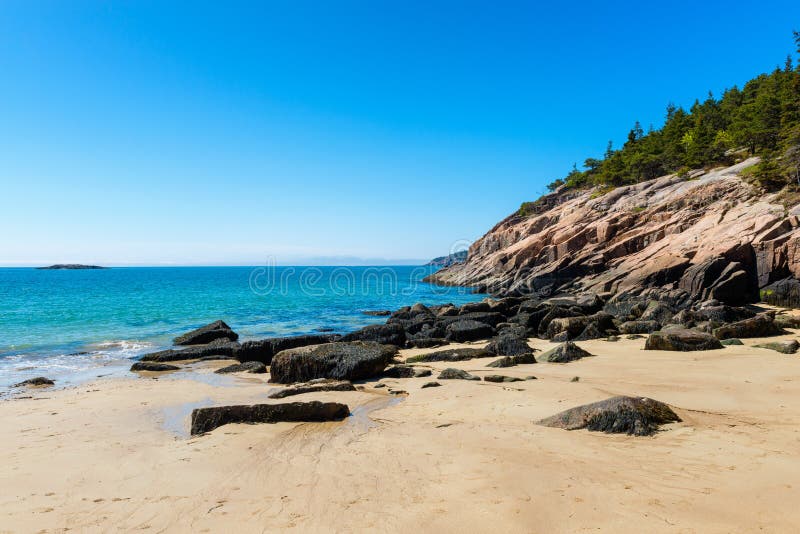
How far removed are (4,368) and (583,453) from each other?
2277cm

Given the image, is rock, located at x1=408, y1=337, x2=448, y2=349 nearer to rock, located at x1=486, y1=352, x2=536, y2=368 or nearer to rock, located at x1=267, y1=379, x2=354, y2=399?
rock, located at x1=486, y1=352, x2=536, y2=368

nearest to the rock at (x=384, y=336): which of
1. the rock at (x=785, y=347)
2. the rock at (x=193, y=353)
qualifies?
the rock at (x=193, y=353)

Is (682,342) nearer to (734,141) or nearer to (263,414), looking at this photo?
(263,414)

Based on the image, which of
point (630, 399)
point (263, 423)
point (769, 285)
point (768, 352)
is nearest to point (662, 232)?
point (769, 285)

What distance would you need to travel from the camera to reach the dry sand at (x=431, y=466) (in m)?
4.79

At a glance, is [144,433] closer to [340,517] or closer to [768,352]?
[340,517]

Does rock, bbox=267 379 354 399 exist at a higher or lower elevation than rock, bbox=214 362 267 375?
higher

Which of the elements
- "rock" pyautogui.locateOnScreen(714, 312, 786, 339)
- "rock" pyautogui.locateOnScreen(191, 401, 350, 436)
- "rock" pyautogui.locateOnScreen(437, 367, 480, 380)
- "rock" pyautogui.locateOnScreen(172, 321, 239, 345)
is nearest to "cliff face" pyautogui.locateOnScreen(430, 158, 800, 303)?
"rock" pyautogui.locateOnScreen(714, 312, 786, 339)

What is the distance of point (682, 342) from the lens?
15289 millimetres

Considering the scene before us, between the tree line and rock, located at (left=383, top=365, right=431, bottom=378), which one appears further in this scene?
the tree line

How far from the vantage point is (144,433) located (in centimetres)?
912

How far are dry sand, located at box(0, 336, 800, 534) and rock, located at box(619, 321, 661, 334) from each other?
9.46 m

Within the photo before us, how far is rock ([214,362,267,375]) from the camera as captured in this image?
55.5 feet

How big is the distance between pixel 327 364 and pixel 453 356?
5582mm
